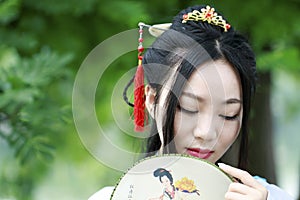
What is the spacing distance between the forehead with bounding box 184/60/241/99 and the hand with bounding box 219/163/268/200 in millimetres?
130

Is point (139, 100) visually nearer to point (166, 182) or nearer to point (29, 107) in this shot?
point (166, 182)

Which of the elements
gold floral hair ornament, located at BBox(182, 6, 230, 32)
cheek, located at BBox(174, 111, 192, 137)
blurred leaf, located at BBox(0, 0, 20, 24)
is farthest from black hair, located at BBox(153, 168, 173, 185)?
blurred leaf, located at BBox(0, 0, 20, 24)

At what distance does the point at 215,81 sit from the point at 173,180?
185mm

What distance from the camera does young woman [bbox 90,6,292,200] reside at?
1131 millimetres

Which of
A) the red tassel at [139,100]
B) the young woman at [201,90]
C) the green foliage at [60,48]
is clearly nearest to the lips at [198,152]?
the young woman at [201,90]

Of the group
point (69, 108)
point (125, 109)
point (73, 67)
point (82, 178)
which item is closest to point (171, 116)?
point (125, 109)

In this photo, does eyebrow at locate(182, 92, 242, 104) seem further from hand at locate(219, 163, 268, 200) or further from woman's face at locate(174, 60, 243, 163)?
hand at locate(219, 163, 268, 200)

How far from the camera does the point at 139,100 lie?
1.24 metres

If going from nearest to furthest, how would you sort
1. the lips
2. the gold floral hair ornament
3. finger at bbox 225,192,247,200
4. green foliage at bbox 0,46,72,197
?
finger at bbox 225,192,247,200 → the lips → the gold floral hair ornament → green foliage at bbox 0,46,72,197

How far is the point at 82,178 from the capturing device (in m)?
3.57

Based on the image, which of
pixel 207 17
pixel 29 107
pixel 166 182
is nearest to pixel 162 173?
pixel 166 182

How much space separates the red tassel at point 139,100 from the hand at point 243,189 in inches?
7.8

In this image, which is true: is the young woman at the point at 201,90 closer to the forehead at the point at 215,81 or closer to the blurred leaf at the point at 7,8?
the forehead at the point at 215,81

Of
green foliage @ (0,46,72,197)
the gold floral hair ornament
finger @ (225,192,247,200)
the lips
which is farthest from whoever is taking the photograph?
green foliage @ (0,46,72,197)
